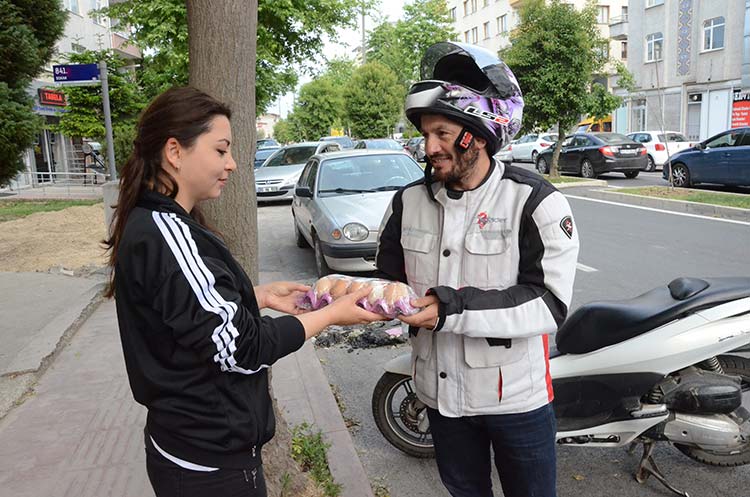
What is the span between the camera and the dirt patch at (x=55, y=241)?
8.98 meters

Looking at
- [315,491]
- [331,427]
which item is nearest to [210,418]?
[315,491]

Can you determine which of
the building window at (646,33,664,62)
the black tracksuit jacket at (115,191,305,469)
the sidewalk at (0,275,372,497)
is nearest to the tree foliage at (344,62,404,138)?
the building window at (646,33,664,62)

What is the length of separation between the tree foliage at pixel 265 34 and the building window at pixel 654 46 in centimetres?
1890

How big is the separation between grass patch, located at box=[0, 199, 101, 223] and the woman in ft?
45.7

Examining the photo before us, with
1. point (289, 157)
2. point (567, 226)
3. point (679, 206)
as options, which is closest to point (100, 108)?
point (289, 157)

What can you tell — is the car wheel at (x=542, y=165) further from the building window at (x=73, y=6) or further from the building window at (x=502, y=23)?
the building window at (x=502, y=23)

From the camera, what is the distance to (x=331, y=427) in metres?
3.78

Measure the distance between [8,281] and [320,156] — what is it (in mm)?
4475

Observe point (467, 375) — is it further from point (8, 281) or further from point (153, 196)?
point (8, 281)

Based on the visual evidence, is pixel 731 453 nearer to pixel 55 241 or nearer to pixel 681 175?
pixel 55 241

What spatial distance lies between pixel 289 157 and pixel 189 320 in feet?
55.4

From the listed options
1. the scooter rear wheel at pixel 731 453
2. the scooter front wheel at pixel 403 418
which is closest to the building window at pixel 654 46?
the scooter rear wheel at pixel 731 453

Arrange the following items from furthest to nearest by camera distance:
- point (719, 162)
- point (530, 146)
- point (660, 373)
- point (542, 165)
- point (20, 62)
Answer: point (530, 146)
point (542, 165)
point (719, 162)
point (20, 62)
point (660, 373)

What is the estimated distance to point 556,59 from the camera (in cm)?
1828
